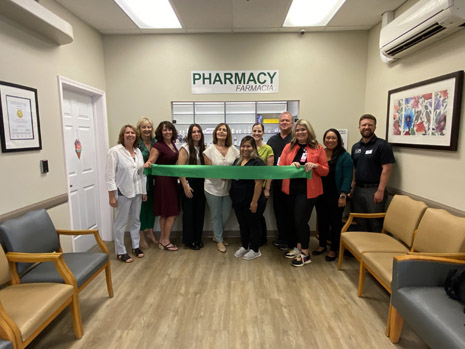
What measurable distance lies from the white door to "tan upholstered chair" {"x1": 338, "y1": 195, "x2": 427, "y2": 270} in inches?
120

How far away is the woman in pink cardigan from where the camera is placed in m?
2.90

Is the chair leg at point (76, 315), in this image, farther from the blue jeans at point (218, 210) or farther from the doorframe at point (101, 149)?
the doorframe at point (101, 149)

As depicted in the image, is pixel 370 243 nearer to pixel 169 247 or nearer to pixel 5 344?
pixel 169 247

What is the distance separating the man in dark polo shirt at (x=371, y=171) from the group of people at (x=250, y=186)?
0.03ft

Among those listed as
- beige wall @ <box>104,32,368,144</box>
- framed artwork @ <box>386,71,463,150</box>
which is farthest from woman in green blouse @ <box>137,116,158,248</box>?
framed artwork @ <box>386,71,463,150</box>

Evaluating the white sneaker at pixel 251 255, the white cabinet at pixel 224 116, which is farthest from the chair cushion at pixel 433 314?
the white cabinet at pixel 224 116

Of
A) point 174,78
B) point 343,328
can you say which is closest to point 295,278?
point 343,328

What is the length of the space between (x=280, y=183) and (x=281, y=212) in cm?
41

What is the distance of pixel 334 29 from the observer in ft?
12.1

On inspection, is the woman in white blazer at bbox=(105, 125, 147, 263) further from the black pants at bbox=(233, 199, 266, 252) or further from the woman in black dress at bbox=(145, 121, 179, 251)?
the black pants at bbox=(233, 199, 266, 252)

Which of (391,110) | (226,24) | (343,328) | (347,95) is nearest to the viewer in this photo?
(343,328)

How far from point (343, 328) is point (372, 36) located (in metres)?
3.54

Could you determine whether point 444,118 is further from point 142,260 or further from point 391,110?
point 142,260

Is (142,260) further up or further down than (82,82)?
further down
